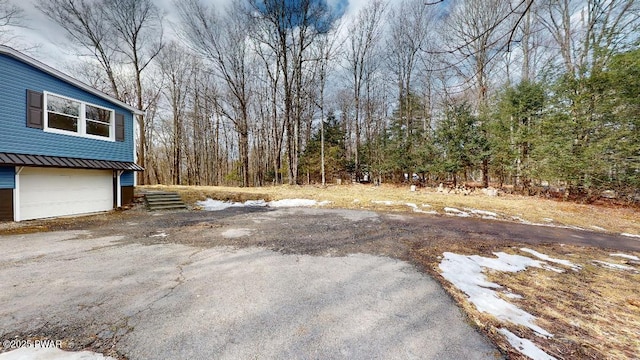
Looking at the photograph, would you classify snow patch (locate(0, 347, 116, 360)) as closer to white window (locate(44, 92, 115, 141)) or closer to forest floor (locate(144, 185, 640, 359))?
forest floor (locate(144, 185, 640, 359))

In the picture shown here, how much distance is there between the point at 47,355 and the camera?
171cm

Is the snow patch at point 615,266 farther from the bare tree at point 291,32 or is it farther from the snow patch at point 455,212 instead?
the bare tree at point 291,32

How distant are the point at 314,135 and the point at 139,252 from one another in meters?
17.8

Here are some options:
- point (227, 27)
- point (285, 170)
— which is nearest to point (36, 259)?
point (285, 170)

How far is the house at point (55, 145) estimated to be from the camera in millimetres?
6418

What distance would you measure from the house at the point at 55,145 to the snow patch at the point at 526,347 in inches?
427

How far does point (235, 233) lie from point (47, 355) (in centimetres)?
373

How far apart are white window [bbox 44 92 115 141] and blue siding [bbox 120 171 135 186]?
4.69ft

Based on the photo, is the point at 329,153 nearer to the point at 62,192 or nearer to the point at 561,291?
the point at 62,192

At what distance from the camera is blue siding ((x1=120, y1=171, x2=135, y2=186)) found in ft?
30.1

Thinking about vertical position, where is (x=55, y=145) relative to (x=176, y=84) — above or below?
below

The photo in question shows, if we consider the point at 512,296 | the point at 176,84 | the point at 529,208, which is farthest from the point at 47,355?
the point at 176,84

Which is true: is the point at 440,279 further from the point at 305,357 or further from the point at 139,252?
the point at 139,252

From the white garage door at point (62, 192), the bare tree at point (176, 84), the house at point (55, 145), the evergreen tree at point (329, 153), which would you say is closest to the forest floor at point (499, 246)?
the white garage door at point (62, 192)
